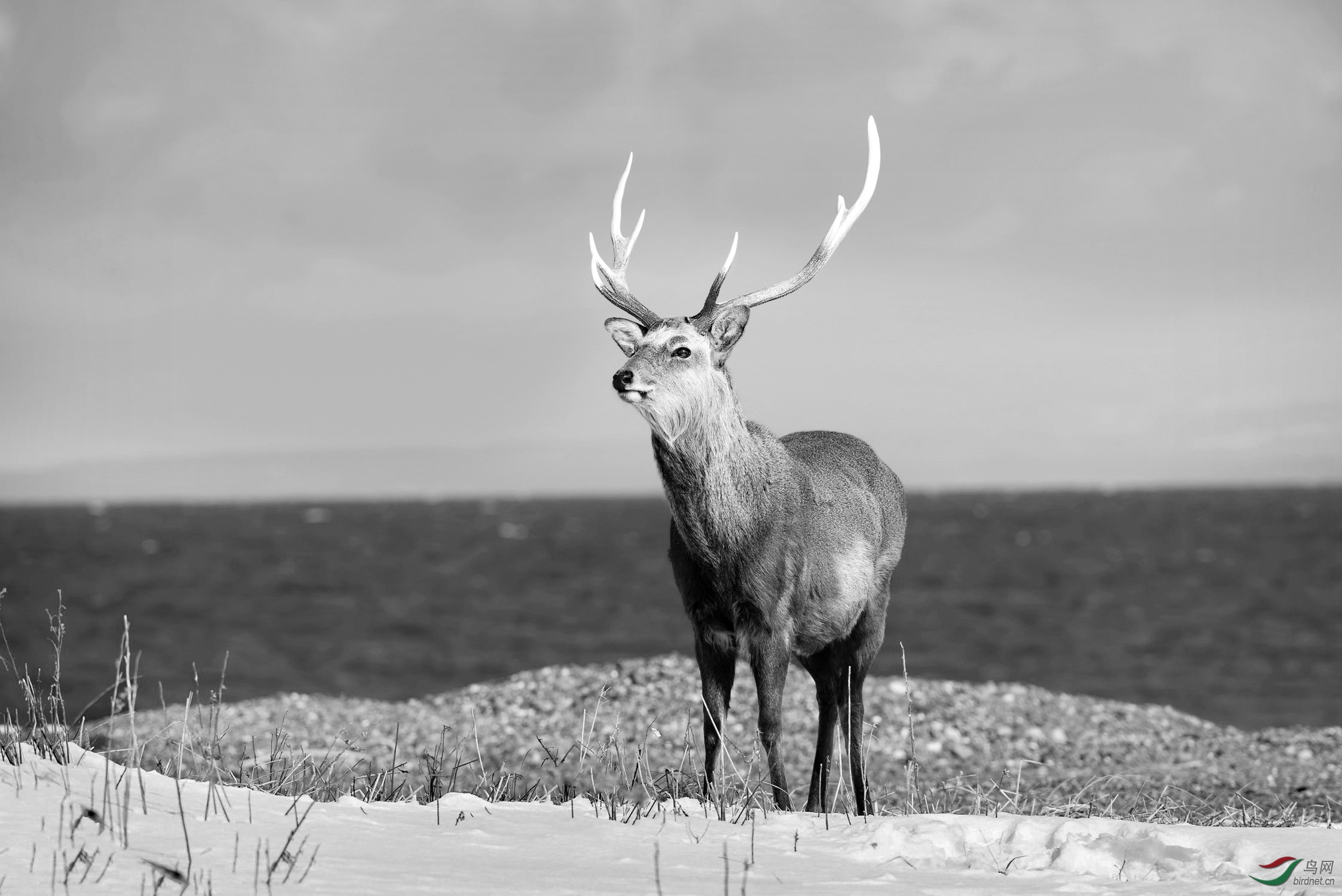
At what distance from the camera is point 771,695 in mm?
5883

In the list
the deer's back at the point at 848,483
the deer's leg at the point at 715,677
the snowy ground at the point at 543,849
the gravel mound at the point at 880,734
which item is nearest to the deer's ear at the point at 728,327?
the deer's back at the point at 848,483

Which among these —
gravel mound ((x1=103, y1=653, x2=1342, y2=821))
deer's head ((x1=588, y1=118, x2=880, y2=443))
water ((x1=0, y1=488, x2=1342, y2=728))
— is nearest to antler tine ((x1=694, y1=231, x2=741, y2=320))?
deer's head ((x1=588, y1=118, x2=880, y2=443))

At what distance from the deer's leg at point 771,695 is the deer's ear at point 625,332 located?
170 centimetres

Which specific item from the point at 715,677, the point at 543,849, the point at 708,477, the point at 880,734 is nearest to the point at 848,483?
the point at 708,477

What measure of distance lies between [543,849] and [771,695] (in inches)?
79.1

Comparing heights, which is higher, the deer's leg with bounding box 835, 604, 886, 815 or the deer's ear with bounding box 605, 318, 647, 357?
→ the deer's ear with bounding box 605, 318, 647, 357

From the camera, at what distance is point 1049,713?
12977 mm

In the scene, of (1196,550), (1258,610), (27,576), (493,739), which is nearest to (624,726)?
(493,739)

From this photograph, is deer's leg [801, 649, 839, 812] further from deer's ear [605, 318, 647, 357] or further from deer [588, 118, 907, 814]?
deer's ear [605, 318, 647, 357]

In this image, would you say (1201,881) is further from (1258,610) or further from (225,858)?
(1258,610)

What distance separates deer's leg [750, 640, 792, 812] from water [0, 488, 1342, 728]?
12.9 metres

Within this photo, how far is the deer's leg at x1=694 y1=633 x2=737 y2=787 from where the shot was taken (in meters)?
5.91

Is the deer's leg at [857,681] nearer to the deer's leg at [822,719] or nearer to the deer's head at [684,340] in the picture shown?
the deer's leg at [822,719]

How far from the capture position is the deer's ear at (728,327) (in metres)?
6.26
